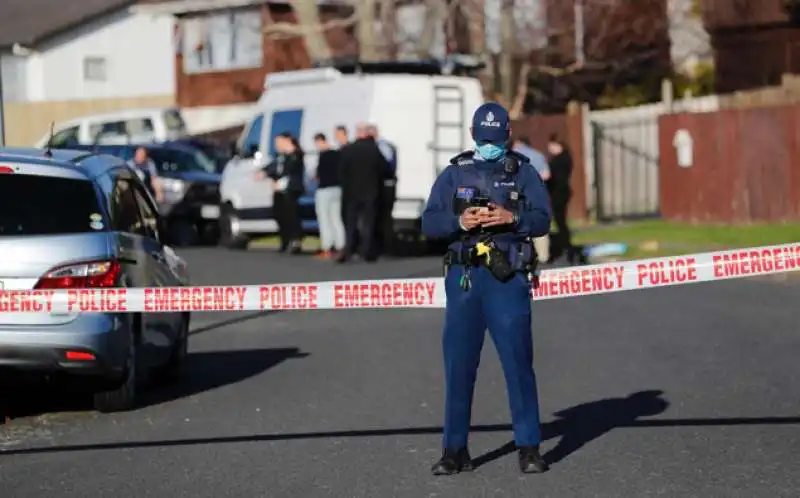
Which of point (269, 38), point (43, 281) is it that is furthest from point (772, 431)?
point (269, 38)

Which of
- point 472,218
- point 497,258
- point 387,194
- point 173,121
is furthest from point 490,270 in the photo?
point 173,121

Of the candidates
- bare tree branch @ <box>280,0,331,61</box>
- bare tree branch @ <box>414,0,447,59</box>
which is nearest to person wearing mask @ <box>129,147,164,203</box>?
bare tree branch @ <box>280,0,331,61</box>

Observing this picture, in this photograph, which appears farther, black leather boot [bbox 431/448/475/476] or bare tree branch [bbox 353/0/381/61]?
bare tree branch [bbox 353/0/381/61]

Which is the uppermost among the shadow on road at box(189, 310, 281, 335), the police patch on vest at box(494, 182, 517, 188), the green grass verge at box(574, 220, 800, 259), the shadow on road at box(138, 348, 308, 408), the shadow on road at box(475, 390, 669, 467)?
the police patch on vest at box(494, 182, 517, 188)

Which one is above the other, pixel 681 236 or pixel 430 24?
pixel 430 24

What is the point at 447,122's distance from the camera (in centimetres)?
2486

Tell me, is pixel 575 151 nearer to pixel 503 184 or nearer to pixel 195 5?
pixel 195 5

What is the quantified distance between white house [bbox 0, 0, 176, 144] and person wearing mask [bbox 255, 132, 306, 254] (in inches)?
1186

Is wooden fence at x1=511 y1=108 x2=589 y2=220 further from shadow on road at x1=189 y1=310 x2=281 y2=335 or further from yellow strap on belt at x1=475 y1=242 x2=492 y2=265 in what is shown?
yellow strap on belt at x1=475 y1=242 x2=492 y2=265

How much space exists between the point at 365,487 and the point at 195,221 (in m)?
21.7

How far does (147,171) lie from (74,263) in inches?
666

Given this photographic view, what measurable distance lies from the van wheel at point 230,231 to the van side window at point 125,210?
1559cm

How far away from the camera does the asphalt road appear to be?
841 centimetres

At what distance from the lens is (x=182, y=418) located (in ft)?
35.2
